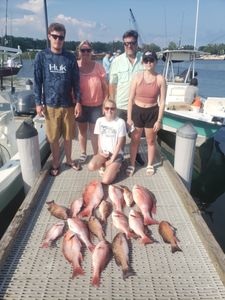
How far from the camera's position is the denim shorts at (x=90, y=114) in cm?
505

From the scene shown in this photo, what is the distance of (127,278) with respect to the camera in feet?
9.73

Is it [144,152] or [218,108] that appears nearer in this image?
[144,152]

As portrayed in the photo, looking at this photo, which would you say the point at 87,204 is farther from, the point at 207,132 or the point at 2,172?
the point at 207,132

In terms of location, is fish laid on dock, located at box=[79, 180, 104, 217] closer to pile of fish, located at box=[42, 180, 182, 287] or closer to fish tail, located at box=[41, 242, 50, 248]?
pile of fish, located at box=[42, 180, 182, 287]

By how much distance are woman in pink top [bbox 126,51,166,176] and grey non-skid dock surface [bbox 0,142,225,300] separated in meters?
1.46

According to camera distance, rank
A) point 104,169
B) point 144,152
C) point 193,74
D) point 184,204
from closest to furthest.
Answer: point 184,204
point 104,169
point 144,152
point 193,74

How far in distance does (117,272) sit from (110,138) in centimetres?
228

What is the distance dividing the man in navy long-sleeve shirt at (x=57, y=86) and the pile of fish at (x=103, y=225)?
1.03 meters

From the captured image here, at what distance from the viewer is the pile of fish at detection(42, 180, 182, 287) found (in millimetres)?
3176

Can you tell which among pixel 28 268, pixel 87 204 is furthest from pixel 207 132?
pixel 28 268

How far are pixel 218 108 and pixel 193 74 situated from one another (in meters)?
2.99

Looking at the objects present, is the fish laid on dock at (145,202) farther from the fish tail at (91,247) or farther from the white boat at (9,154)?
the white boat at (9,154)

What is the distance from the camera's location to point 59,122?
4.70 meters

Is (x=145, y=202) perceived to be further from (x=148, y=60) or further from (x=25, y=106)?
(x=25, y=106)
